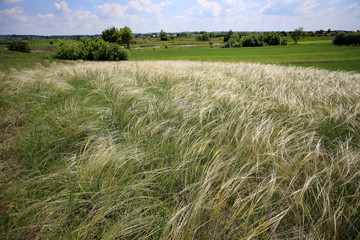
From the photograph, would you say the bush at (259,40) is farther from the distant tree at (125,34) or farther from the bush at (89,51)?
the bush at (89,51)

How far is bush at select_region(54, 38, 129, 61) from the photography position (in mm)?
17078

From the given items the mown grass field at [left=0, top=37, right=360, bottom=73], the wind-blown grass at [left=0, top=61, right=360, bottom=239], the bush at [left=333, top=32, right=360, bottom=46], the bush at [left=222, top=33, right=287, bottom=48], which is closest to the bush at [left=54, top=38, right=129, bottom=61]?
the mown grass field at [left=0, top=37, right=360, bottom=73]

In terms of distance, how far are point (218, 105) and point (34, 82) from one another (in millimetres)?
4817

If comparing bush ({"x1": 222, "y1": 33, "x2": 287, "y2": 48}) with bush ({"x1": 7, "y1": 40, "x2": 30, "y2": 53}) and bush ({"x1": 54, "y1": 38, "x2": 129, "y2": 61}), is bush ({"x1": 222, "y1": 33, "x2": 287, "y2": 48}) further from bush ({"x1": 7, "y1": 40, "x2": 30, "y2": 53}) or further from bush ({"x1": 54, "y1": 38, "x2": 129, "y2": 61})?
bush ({"x1": 7, "y1": 40, "x2": 30, "y2": 53})

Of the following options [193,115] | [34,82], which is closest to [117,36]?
[34,82]

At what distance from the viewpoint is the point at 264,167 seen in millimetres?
1476

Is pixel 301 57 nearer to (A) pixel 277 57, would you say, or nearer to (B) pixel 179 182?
(A) pixel 277 57

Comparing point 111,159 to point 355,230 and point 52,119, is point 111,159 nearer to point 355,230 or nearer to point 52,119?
point 52,119

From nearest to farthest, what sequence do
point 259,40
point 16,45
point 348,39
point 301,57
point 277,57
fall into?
point 301,57, point 277,57, point 16,45, point 348,39, point 259,40

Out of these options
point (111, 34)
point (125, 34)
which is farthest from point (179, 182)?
point (111, 34)

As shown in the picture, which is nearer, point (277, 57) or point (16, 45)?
point (277, 57)

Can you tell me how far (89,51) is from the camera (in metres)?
17.3

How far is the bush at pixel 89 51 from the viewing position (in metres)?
17.1

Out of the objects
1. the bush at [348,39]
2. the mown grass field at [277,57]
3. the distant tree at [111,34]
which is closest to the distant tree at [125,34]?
the distant tree at [111,34]
